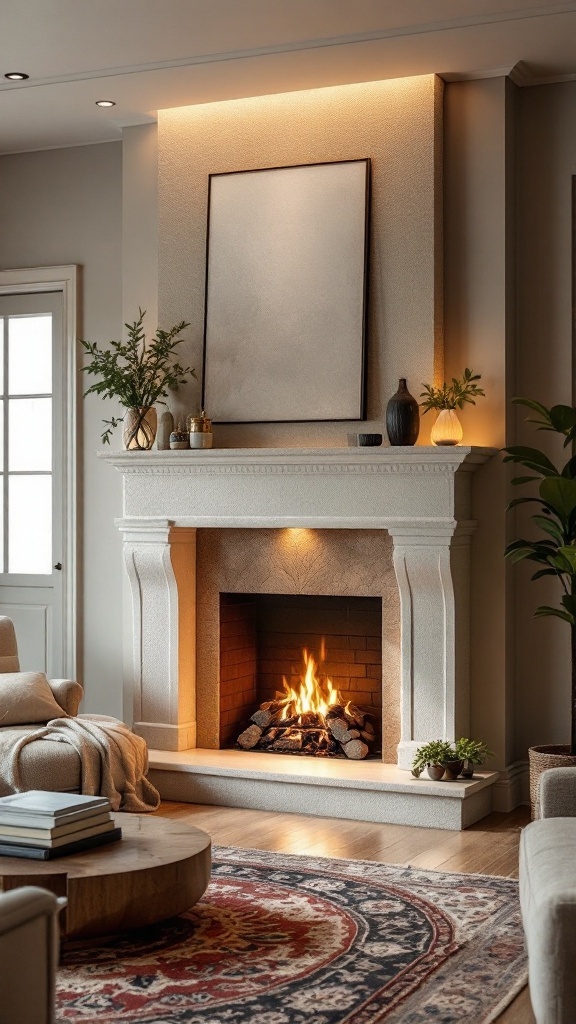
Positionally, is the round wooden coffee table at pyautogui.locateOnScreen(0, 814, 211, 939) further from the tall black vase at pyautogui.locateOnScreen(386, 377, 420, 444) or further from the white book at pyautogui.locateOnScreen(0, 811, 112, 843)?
the tall black vase at pyautogui.locateOnScreen(386, 377, 420, 444)

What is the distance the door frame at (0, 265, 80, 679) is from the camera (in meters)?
6.40

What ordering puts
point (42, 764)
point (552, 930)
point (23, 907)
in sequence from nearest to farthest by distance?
point (23, 907), point (552, 930), point (42, 764)

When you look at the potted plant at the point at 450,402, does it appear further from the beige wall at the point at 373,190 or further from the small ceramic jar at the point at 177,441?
the small ceramic jar at the point at 177,441

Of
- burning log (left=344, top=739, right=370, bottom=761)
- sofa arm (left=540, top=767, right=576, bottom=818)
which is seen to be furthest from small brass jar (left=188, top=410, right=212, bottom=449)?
sofa arm (left=540, top=767, right=576, bottom=818)

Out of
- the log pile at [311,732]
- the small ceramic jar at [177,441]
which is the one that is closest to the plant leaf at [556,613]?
the log pile at [311,732]

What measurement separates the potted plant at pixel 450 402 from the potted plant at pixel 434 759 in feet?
4.20

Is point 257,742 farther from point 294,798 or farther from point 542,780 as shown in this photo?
point 542,780

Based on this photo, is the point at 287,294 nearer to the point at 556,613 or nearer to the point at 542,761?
the point at 556,613

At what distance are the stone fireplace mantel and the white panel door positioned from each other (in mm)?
793

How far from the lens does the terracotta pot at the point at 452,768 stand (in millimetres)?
5051

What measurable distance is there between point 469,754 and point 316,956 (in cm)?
186

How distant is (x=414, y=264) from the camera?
5.34 metres

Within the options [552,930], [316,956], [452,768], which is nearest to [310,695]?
[452,768]

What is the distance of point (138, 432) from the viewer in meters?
5.82
